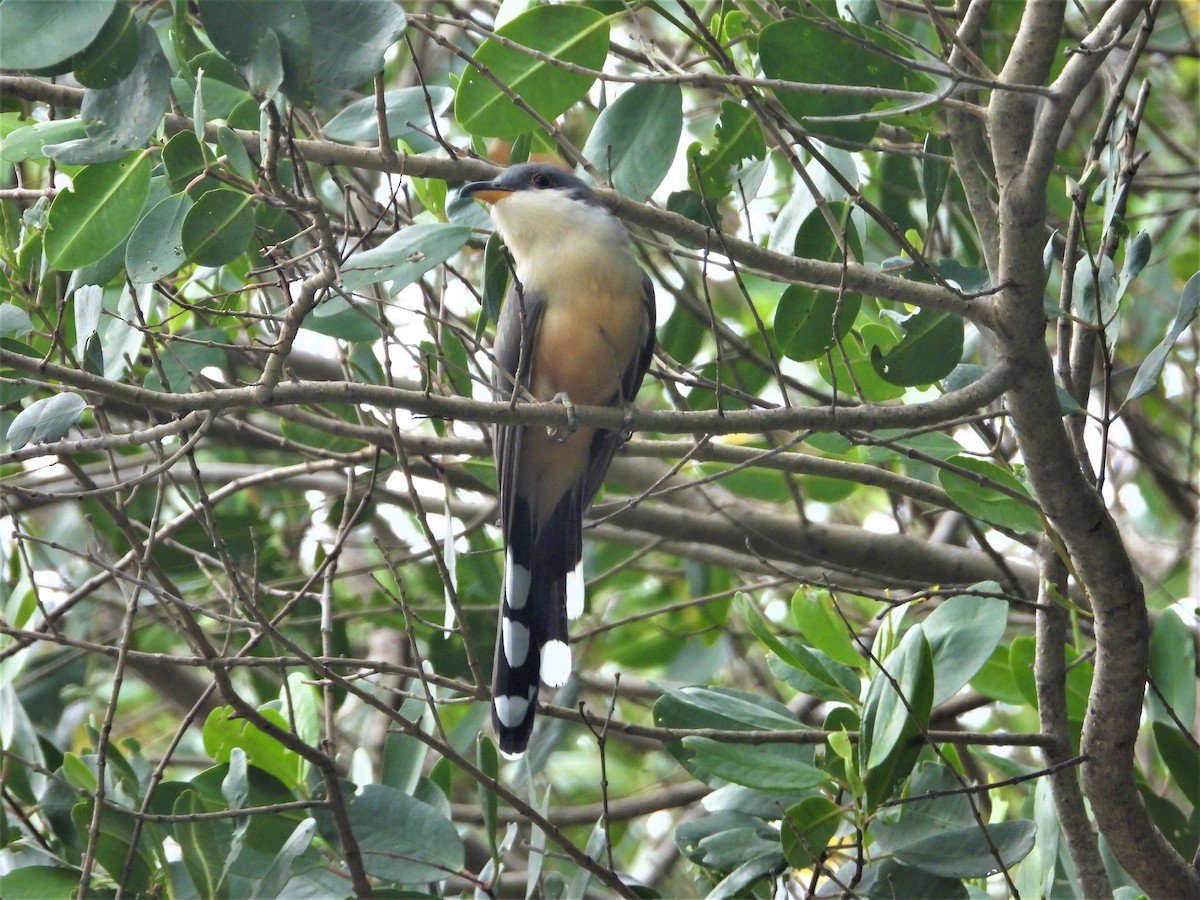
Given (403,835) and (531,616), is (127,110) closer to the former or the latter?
(403,835)

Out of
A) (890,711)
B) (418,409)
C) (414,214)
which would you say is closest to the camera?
(418,409)

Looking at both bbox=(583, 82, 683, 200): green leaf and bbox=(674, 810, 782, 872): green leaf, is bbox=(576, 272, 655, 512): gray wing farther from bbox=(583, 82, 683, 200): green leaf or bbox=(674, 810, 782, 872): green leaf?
bbox=(674, 810, 782, 872): green leaf

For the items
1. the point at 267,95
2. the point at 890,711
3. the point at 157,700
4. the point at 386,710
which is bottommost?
the point at 157,700

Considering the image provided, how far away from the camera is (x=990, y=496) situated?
294 centimetres

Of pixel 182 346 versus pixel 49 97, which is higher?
pixel 49 97

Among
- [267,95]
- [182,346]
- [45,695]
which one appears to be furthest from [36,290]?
[45,695]

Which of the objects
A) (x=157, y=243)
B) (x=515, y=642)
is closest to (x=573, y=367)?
(x=515, y=642)

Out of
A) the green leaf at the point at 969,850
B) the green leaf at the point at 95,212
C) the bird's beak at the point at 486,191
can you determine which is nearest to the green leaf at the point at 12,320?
the green leaf at the point at 95,212

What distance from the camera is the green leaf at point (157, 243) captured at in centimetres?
261

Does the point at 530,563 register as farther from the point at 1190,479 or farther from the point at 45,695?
the point at 1190,479

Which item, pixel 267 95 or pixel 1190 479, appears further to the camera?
pixel 1190 479

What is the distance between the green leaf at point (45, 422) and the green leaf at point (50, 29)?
710 mm

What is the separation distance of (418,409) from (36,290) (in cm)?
129

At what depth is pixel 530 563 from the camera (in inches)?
157
